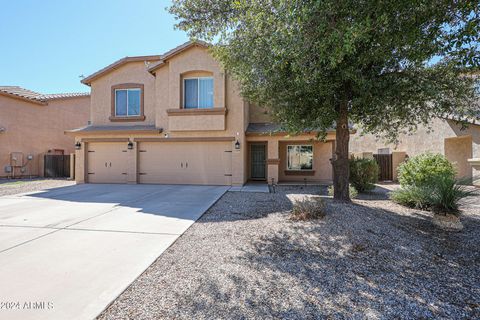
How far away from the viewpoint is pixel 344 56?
5758mm

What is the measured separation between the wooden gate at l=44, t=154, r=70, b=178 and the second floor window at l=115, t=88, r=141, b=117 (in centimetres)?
795

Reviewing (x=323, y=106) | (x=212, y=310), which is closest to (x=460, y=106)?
(x=323, y=106)

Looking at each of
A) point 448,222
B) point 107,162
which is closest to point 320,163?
point 448,222

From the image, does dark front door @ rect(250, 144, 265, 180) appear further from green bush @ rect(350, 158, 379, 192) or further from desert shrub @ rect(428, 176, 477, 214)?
desert shrub @ rect(428, 176, 477, 214)

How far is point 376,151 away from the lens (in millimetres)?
17922

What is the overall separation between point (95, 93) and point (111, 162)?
4348mm

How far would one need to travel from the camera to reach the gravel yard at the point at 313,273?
268cm

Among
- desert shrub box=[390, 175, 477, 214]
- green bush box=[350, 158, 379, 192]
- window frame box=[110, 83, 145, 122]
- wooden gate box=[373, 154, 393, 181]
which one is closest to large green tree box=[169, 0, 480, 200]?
desert shrub box=[390, 175, 477, 214]

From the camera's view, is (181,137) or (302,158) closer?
(181,137)

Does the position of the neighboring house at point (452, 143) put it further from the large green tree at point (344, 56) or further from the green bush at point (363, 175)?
the large green tree at point (344, 56)

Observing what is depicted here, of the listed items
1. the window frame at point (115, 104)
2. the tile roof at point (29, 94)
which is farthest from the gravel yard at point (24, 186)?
the tile roof at point (29, 94)

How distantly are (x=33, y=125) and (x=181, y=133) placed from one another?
14051mm

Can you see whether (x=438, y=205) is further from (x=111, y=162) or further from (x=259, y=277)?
(x=111, y=162)

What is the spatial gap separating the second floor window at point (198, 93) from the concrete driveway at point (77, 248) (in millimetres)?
6053
